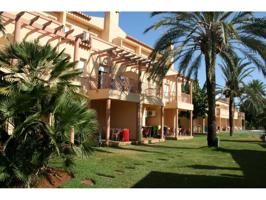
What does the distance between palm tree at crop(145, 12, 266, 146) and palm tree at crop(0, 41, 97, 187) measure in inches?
396

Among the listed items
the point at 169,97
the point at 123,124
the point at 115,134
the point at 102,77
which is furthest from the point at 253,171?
the point at 169,97

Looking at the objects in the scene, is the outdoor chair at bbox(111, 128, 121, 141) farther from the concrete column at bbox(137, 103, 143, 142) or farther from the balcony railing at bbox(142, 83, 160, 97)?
the balcony railing at bbox(142, 83, 160, 97)

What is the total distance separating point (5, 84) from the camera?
351 inches

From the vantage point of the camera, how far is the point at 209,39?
690 inches

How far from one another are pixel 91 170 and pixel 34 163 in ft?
8.55

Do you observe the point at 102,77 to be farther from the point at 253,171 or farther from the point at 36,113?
the point at 36,113

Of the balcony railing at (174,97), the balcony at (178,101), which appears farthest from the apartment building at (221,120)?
the balcony at (178,101)

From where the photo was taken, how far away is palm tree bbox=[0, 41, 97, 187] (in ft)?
27.2

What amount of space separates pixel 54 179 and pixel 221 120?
55.1 m

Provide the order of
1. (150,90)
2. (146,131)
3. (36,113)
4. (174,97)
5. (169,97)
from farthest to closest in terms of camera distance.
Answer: (174,97) → (169,97) → (146,131) → (150,90) → (36,113)

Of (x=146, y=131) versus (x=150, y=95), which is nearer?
(x=150, y=95)
